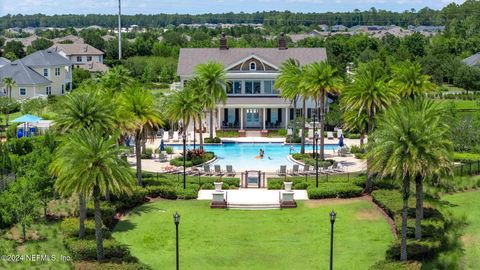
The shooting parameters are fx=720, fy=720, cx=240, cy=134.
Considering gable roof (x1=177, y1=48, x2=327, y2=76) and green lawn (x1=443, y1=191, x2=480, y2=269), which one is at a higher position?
gable roof (x1=177, y1=48, x2=327, y2=76)

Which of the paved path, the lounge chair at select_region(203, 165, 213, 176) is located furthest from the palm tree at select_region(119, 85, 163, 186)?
the lounge chair at select_region(203, 165, 213, 176)

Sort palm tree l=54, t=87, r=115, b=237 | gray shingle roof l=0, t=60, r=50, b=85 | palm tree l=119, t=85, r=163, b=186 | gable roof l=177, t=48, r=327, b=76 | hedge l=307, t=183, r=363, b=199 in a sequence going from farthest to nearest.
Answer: gray shingle roof l=0, t=60, r=50, b=85 < gable roof l=177, t=48, r=327, b=76 < hedge l=307, t=183, r=363, b=199 < palm tree l=119, t=85, r=163, b=186 < palm tree l=54, t=87, r=115, b=237

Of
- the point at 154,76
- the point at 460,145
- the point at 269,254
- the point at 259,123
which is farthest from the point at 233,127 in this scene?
the point at 154,76

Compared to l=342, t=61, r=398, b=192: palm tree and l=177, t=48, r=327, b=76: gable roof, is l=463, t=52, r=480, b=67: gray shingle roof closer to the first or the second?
l=177, t=48, r=327, b=76: gable roof

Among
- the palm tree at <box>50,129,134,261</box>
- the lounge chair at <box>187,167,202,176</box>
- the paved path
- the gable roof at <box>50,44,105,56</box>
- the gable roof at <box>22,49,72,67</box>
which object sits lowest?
the paved path

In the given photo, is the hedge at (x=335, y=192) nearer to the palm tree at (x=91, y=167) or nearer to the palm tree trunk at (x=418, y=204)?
the palm tree trunk at (x=418, y=204)

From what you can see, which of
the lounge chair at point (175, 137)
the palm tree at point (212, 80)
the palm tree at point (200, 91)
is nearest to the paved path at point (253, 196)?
the palm tree at point (200, 91)
